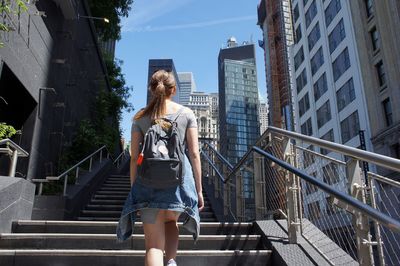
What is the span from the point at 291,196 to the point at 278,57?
7809 cm

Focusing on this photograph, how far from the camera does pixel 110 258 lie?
3.72 meters

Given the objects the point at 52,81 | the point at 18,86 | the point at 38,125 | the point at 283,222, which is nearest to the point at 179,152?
the point at 283,222

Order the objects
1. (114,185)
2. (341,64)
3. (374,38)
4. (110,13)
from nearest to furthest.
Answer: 1. (114,185)
2. (110,13)
3. (374,38)
4. (341,64)

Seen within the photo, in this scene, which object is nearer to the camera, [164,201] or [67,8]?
[164,201]

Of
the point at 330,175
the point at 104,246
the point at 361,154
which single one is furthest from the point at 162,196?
the point at 330,175

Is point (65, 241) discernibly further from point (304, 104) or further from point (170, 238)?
point (304, 104)

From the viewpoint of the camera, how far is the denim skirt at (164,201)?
2.52 m

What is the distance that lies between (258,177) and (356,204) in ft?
9.73

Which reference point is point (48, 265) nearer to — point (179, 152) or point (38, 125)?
point (179, 152)

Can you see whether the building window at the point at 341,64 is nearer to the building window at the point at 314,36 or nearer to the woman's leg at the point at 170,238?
the building window at the point at 314,36

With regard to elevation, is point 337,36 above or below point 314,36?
below

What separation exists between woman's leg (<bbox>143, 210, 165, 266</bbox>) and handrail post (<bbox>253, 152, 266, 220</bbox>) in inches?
120

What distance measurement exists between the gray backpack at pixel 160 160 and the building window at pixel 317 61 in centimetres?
3650

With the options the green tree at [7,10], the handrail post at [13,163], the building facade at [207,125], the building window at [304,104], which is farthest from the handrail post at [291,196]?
the building window at [304,104]
